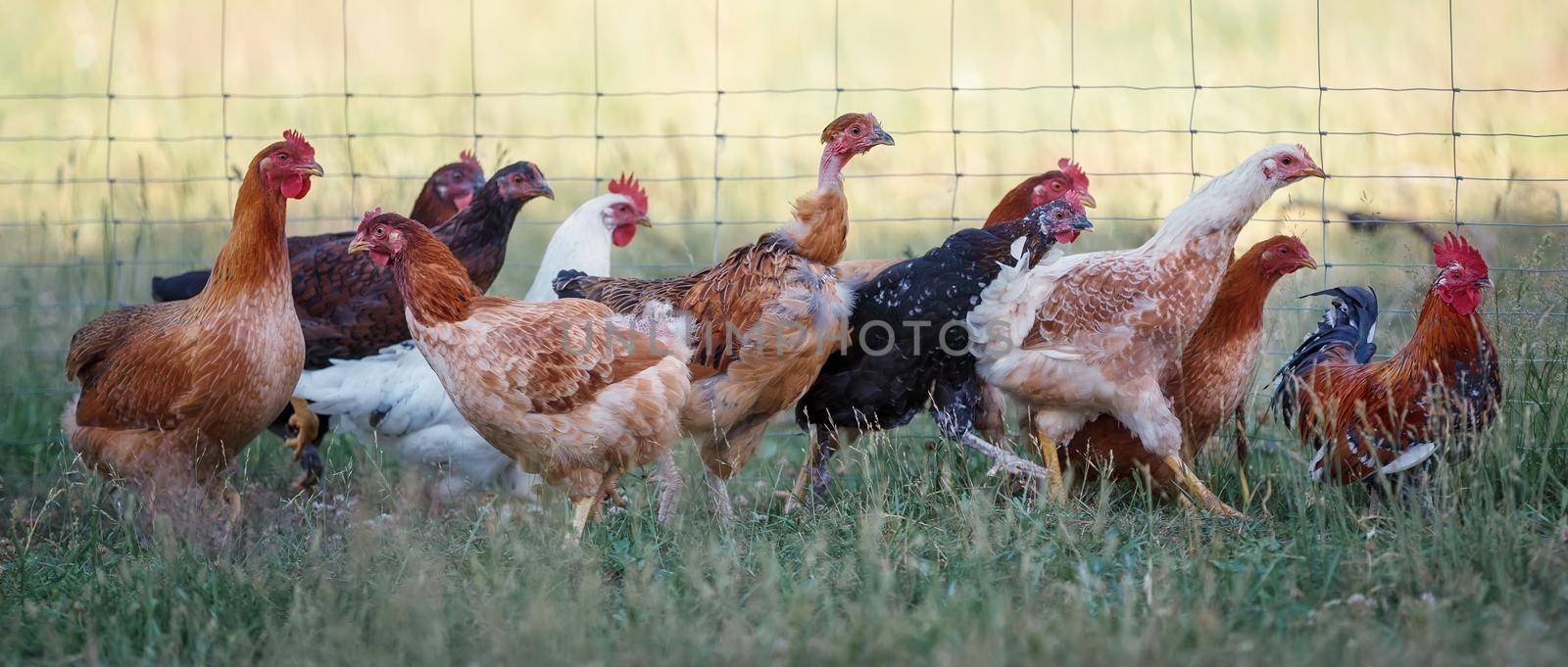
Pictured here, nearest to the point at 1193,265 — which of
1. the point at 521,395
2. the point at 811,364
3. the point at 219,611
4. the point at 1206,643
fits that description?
the point at 811,364

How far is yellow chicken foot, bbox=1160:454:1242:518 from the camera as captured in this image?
4262 mm

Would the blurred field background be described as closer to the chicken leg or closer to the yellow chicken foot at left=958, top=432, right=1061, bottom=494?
the chicken leg

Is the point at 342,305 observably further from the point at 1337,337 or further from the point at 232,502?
the point at 1337,337

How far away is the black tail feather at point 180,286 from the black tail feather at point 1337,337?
446 cm

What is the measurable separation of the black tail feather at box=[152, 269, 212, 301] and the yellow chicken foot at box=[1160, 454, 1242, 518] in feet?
13.3

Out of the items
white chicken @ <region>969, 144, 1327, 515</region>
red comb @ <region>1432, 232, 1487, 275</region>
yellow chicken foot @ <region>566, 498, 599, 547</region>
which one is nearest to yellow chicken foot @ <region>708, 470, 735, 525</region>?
yellow chicken foot @ <region>566, 498, 599, 547</region>

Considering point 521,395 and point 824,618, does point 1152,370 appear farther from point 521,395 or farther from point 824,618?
point 521,395

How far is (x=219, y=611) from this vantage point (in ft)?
11.2

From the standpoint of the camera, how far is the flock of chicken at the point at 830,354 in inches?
164

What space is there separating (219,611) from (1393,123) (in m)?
8.30

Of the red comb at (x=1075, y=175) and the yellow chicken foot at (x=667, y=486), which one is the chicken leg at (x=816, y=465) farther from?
the red comb at (x=1075, y=175)

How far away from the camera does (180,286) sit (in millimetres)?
5551

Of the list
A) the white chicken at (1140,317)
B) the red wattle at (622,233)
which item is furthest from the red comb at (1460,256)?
the red wattle at (622,233)

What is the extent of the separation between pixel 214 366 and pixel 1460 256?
4.14m
